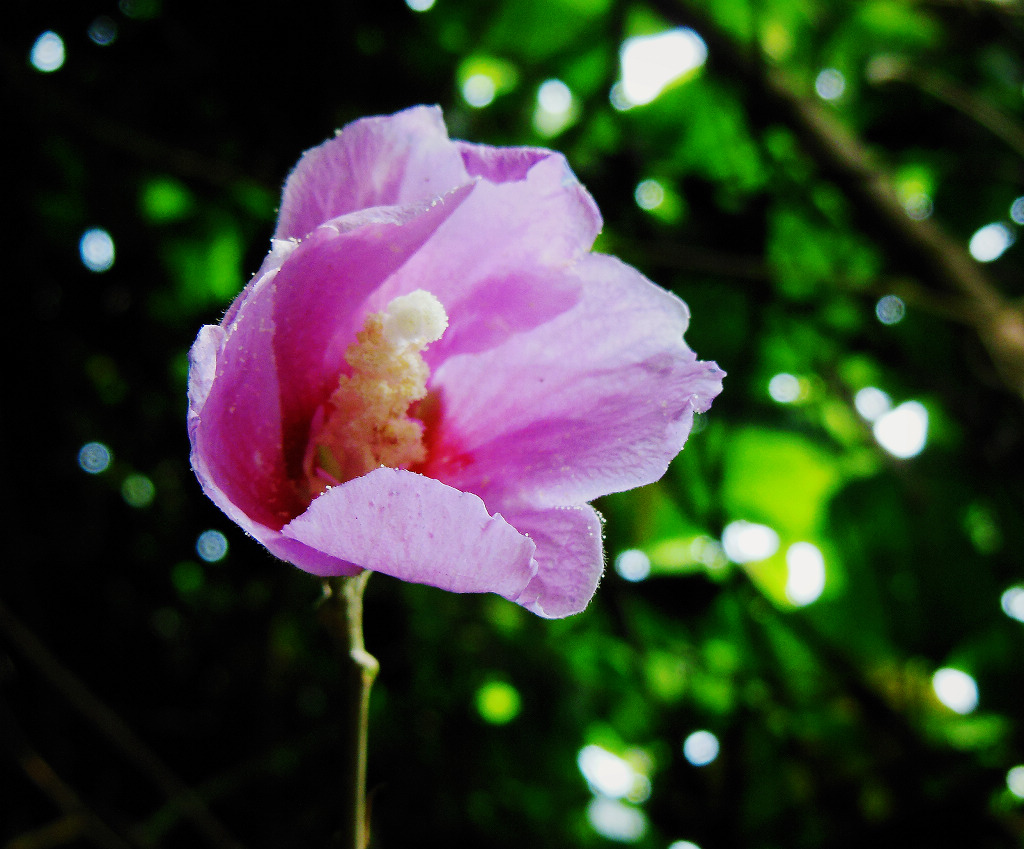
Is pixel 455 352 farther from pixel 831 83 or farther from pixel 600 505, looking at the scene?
pixel 831 83

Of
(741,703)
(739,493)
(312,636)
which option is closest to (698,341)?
(739,493)

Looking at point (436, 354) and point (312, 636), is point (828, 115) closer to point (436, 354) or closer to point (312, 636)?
point (436, 354)

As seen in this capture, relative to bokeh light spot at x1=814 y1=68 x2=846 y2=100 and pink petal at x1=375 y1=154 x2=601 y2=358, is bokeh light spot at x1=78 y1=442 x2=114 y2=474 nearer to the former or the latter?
pink petal at x1=375 y1=154 x2=601 y2=358

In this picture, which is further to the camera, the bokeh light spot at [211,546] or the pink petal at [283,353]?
the bokeh light spot at [211,546]

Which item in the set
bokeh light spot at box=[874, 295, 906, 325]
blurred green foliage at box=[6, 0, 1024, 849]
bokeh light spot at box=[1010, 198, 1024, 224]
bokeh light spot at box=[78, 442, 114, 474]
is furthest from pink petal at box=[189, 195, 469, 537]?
bokeh light spot at box=[1010, 198, 1024, 224]

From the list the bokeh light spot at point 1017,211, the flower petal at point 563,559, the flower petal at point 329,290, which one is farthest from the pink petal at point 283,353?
the bokeh light spot at point 1017,211

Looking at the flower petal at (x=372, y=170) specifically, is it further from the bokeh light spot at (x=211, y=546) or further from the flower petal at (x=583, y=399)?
the bokeh light spot at (x=211, y=546)

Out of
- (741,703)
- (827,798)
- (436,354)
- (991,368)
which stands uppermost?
(436,354)
